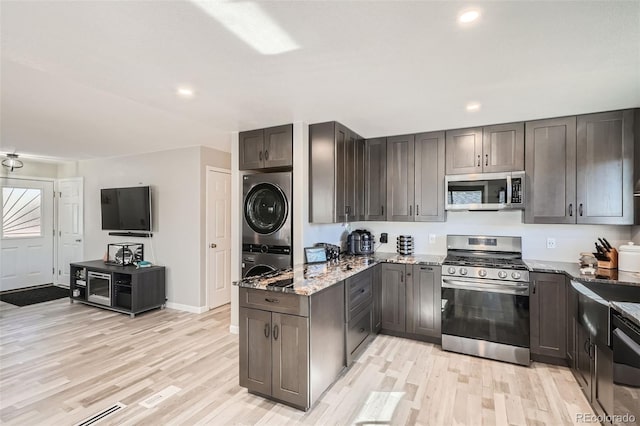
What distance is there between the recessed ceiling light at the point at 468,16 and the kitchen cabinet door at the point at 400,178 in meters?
2.30

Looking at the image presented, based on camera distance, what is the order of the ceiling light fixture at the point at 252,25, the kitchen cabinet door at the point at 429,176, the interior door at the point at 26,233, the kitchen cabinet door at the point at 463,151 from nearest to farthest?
the ceiling light fixture at the point at 252,25 → the kitchen cabinet door at the point at 463,151 → the kitchen cabinet door at the point at 429,176 → the interior door at the point at 26,233

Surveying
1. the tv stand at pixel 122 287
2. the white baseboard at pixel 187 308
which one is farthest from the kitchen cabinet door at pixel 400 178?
the tv stand at pixel 122 287

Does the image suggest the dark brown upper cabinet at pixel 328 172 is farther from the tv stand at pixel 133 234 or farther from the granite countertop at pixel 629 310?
the tv stand at pixel 133 234

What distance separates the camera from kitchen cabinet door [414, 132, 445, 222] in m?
3.68

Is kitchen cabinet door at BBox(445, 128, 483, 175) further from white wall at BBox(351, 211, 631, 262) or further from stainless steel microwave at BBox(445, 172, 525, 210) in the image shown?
white wall at BBox(351, 211, 631, 262)

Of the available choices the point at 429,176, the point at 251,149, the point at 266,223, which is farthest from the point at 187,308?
the point at 429,176

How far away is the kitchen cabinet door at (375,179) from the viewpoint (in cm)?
401

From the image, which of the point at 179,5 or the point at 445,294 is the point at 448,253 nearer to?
the point at 445,294

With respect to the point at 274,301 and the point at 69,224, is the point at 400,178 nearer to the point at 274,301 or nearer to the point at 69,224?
the point at 274,301

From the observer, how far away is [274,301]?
7.50 feet

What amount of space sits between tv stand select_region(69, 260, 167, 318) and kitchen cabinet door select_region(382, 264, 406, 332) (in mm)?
3421

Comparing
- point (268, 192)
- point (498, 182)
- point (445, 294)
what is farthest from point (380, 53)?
point (445, 294)

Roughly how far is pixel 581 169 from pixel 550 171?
0.82 ft

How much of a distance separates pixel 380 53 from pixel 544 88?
4.94 ft
